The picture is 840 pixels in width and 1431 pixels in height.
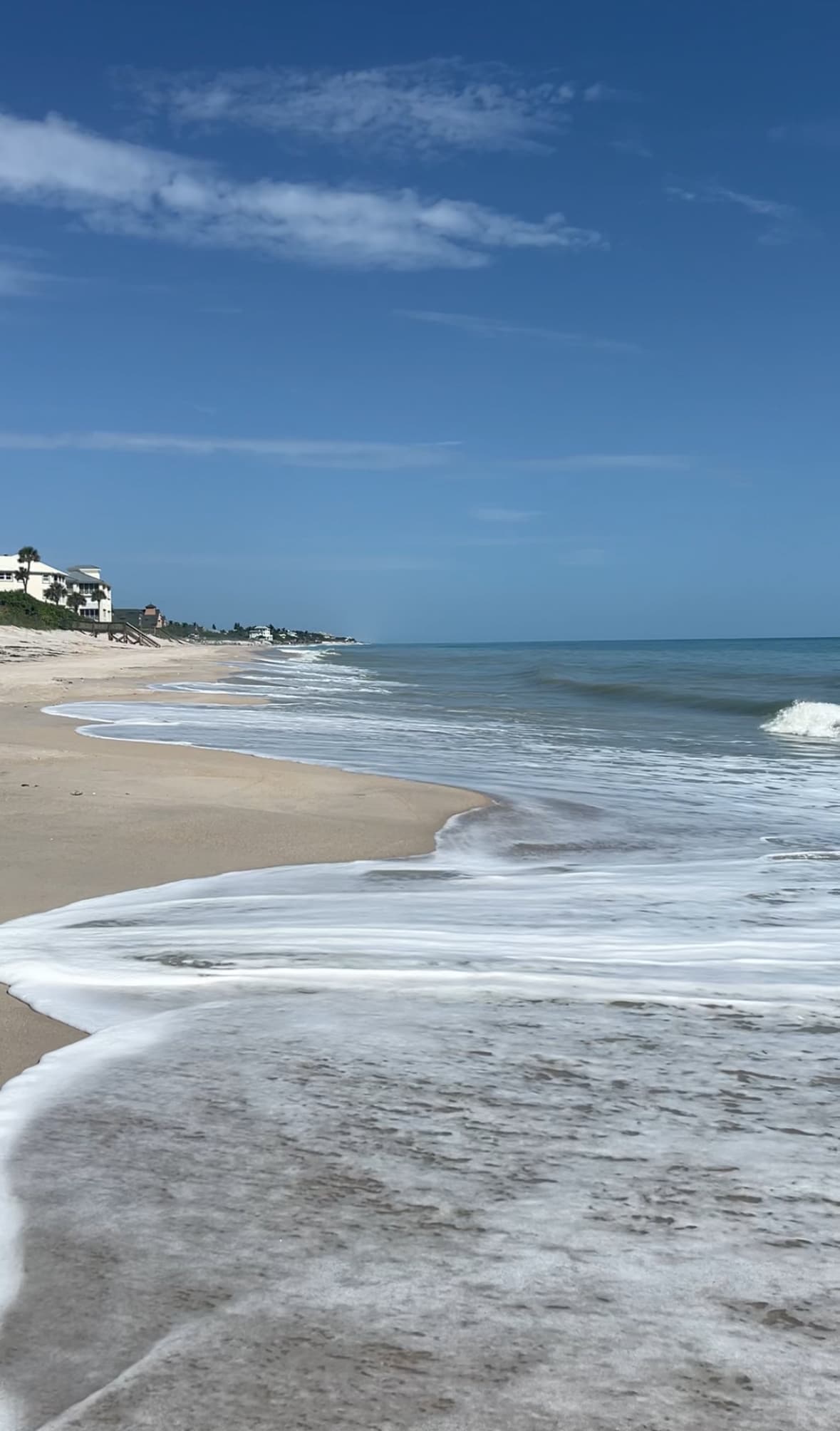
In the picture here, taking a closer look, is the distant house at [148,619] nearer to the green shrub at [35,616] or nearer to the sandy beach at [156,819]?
the green shrub at [35,616]

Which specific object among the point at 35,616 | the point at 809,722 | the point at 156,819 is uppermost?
the point at 35,616

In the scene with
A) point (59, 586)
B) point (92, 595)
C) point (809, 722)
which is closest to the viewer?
point (809, 722)

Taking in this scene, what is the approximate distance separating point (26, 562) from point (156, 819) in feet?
335

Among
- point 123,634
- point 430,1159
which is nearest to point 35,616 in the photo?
point 123,634

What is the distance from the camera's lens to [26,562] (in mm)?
102125

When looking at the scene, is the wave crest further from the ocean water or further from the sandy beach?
the ocean water

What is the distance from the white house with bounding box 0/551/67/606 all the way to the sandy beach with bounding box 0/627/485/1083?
325 ft

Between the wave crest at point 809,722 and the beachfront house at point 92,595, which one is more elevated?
the beachfront house at point 92,595

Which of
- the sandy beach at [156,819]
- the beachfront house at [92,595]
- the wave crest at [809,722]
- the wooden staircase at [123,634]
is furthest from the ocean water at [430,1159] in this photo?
the beachfront house at [92,595]

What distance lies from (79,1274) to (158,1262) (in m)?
0.16

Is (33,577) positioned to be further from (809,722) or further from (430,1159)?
(430,1159)

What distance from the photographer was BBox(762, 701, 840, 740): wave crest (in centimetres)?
1936

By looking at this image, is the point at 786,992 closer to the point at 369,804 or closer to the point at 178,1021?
the point at 178,1021

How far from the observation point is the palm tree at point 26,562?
329 feet
